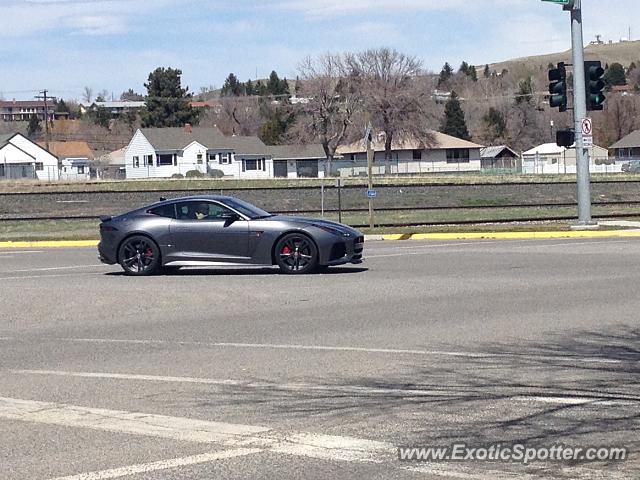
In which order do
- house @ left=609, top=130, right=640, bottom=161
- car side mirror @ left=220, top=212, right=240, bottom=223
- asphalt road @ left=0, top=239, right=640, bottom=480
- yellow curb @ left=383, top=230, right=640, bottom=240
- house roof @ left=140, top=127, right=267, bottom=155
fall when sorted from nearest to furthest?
asphalt road @ left=0, top=239, right=640, bottom=480, car side mirror @ left=220, top=212, right=240, bottom=223, yellow curb @ left=383, top=230, right=640, bottom=240, house roof @ left=140, top=127, right=267, bottom=155, house @ left=609, top=130, right=640, bottom=161

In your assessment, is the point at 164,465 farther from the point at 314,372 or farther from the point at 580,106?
the point at 580,106

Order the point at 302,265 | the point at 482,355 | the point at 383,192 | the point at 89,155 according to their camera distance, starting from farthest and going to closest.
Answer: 1. the point at 89,155
2. the point at 383,192
3. the point at 302,265
4. the point at 482,355

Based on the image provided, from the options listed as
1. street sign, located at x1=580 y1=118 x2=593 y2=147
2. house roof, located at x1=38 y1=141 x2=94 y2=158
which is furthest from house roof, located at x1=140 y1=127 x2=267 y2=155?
street sign, located at x1=580 y1=118 x2=593 y2=147

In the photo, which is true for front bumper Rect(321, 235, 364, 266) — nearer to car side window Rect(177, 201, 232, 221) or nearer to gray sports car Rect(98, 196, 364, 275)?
gray sports car Rect(98, 196, 364, 275)

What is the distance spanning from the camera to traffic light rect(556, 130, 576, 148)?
96.6 ft

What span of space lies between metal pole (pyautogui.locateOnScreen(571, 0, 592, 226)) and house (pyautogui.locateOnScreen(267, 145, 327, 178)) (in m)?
79.4

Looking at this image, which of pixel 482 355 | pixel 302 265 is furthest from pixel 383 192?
pixel 482 355

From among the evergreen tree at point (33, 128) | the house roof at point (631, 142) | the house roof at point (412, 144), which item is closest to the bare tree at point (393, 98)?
the house roof at point (412, 144)

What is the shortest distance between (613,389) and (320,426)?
8.50ft

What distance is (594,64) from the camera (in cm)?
2925

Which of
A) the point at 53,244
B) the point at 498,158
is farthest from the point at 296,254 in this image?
the point at 498,158

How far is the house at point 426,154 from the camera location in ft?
355

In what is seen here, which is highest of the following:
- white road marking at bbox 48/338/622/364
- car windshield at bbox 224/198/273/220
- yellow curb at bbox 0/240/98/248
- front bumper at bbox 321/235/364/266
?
car windshield at bbox 224/198/273/220

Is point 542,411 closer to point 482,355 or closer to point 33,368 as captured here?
point 482,355
